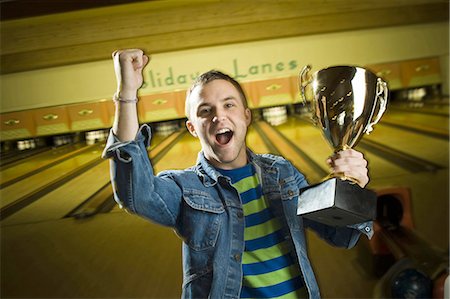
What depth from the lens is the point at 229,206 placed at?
685mm

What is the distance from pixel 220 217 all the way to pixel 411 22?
74 centimetres

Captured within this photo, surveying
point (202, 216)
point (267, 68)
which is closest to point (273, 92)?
point (267, 68)

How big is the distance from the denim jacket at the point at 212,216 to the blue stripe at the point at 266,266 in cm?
2

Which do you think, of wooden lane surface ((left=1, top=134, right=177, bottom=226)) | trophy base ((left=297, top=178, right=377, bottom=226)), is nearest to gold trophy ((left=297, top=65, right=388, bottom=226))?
trophy base ((left=297, top=178, right=377, bottom=226))

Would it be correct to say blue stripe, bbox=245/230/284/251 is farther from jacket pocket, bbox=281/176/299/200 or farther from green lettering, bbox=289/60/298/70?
green lettering, bbox=289/60/298/70

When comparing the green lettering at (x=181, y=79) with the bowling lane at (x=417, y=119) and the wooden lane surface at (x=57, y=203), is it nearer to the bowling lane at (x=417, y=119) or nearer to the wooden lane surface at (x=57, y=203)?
the wooden lane surface at (x=57, y=203)

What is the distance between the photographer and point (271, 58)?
1028mm

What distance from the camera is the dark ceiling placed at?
97cm

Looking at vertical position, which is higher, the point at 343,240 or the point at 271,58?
the point at 271,58

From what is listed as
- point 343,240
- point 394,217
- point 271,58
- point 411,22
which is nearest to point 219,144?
point 343,240

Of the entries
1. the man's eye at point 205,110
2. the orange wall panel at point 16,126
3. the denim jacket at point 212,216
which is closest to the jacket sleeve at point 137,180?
the denim jacket at point 212,216

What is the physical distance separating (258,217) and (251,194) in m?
0.04

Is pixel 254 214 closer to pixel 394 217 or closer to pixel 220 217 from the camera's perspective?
pixel 220 217

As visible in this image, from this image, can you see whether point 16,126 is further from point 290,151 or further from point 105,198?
point 290,151
